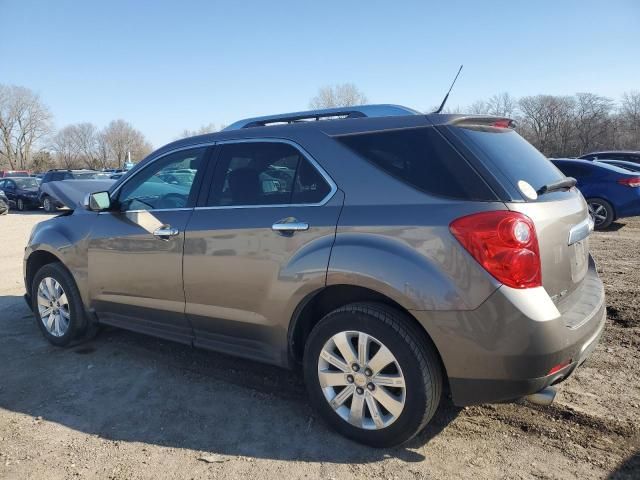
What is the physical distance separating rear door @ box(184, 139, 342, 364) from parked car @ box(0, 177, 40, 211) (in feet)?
75.0

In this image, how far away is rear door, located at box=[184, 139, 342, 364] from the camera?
2.93m

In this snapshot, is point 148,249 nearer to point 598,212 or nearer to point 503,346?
point 503,346

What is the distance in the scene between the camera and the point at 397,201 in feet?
8.74

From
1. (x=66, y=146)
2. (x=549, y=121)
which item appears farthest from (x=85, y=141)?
(x=549, y=121)

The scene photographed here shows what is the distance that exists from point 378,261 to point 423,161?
60cm

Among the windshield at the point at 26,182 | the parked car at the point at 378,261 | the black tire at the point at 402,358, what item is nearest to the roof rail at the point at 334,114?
the parked car at the point at 378,261

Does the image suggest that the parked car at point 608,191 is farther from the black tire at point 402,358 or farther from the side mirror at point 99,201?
the side mirror at point 99,201

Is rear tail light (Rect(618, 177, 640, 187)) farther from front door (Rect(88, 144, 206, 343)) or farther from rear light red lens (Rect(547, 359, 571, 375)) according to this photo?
front door (Rect(88, 144, 206, 343))

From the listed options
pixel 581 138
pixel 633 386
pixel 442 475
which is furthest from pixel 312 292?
pixel 581 138

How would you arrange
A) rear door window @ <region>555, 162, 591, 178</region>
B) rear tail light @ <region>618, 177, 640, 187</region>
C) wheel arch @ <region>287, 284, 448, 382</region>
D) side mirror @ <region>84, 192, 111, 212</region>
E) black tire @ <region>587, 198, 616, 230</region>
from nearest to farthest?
wheel arch @ <region>287, 284, 448, 382</region>
side mirror @ <region>84, 192, 111, 212</region>
rear tail light @ <region>618, 177, 640, 187</region>
black tire @ <region>587, 198, 616, 230</region>
rear door window @ <region>555, 162, 591, 178</region>

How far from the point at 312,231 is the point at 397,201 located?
544 millimetres

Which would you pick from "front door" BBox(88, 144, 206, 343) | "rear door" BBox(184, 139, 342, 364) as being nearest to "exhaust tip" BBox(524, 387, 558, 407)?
"rear door" BBox(184, 139, 342, 364)

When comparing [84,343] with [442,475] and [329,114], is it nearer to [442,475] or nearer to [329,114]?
[329,114]

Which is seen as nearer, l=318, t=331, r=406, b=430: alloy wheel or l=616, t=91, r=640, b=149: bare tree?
l=318, t=331, r=406, b=430: alloy wheel
